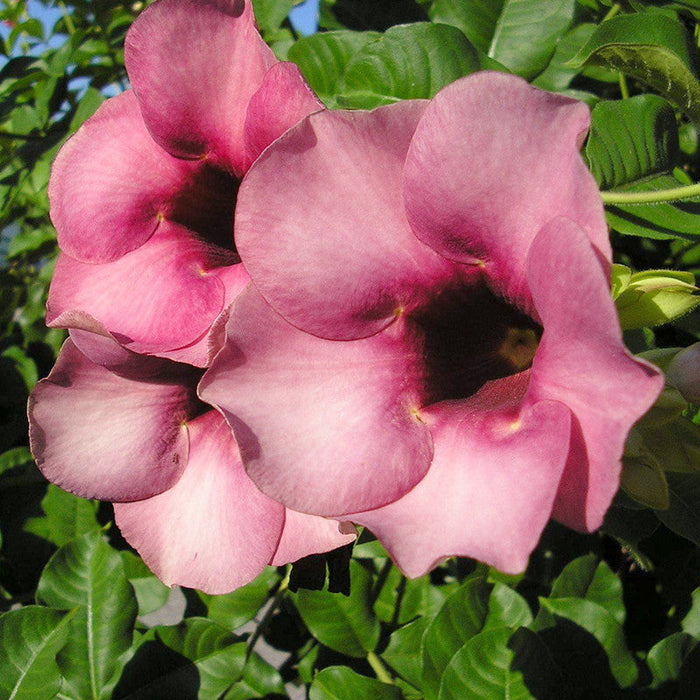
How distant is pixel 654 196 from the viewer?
625mm

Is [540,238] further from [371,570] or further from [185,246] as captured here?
[371,570]

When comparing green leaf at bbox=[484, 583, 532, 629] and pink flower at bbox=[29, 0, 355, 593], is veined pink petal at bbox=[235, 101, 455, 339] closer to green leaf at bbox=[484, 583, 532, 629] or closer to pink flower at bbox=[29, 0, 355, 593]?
pink flower at bbox=[29, 0, 355, 593]

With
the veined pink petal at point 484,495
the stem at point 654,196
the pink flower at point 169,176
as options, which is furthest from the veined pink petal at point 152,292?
the stem at point 654,196

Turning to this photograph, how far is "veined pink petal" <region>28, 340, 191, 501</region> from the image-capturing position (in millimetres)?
581

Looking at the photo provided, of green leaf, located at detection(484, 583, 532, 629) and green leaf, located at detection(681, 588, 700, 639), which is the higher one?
green leaf, located at detection(484, 583, 532, 629)

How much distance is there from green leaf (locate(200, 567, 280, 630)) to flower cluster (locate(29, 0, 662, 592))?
0.44m

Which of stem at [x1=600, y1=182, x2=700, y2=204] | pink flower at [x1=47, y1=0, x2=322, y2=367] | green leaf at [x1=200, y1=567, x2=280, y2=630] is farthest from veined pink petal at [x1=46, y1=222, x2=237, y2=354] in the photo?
green leaf at [x1=200, y1=567, x2=280, y2=630]

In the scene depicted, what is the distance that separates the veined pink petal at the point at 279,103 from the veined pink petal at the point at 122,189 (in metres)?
0.11

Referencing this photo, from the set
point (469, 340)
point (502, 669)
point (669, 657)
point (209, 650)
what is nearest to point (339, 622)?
point (209, 650)

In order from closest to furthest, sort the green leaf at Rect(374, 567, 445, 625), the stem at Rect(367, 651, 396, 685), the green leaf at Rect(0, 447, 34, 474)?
the stem at Rect(367, 651, 396, 685) < the green leaf at Rect(374, 567, 445, 625) < the green leaf at Rect(0, 447, 34, 474)

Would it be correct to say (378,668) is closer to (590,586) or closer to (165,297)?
(590,586)

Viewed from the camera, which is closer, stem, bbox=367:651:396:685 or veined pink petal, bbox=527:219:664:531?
veined pink petal, bbox=527:219:664:531

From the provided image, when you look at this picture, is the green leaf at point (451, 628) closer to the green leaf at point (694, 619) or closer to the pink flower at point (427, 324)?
the green leaf at point (694, 619)

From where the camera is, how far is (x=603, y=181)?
69 cm
